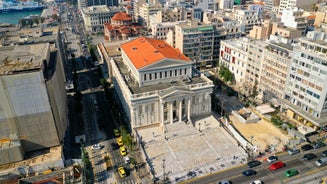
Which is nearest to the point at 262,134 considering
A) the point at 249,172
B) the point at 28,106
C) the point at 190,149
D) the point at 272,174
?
the point at 272,174

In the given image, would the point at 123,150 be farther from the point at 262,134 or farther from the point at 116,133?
the point at 262,134

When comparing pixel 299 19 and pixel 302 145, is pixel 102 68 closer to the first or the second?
pixel 302 145

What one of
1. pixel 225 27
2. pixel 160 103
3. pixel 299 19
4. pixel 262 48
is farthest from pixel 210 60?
pixel 160 103

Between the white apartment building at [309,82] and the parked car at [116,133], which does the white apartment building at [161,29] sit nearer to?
the white apartment building at [309,82]

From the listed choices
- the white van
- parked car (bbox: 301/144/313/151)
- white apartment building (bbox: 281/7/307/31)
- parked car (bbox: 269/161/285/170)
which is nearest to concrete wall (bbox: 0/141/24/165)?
parked car (bbox: 269/161/285/170)

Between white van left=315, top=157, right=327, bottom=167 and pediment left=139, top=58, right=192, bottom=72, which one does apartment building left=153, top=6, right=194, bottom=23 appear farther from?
white van left=315, top=157, right=327, bottom=167

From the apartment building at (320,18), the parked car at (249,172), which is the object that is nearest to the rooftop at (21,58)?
the parked car at (249,172)
